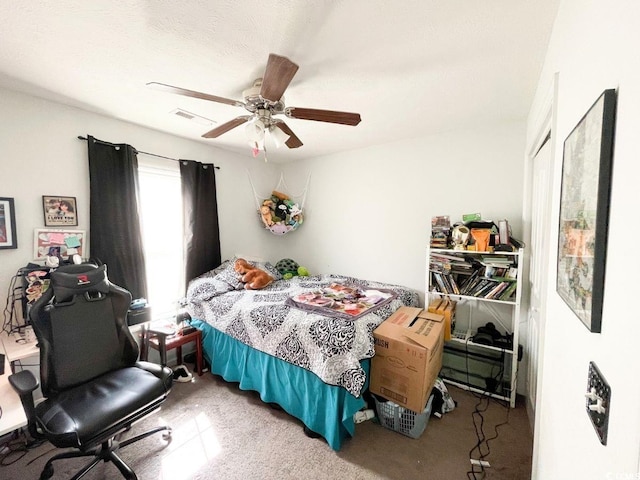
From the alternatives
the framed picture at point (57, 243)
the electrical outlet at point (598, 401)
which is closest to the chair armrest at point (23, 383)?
the framed picture at point (57, 243)

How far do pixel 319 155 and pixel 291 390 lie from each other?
2861mm

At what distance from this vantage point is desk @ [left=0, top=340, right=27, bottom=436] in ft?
3.56

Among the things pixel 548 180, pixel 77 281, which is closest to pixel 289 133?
pixel 548 180

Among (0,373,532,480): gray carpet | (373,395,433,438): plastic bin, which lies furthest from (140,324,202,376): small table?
(373,395,433,438): plastic bin

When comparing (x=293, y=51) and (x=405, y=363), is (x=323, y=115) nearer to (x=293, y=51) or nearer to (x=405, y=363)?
(x=293, y=51)

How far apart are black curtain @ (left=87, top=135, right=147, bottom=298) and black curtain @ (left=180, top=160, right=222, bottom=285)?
18.8 inches

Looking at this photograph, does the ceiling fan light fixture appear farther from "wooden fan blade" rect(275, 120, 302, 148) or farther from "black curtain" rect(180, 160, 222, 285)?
"black curtain" rect(180, 160, 222, 285)

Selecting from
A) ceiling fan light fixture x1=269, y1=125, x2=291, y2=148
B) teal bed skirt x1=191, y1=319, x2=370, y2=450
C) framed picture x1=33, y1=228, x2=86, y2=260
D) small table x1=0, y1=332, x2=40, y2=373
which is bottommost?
teal bed skirt x1=191, y1=319, x2=370, y2=450

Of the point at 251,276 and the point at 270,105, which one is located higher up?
the point at 270,105

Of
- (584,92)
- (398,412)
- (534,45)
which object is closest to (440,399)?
(398,412)

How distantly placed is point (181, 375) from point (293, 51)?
2.89 meters

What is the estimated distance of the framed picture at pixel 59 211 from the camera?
207 cm

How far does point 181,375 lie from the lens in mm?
2596

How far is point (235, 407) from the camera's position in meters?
2.17
